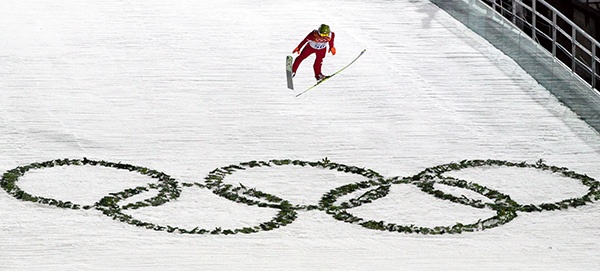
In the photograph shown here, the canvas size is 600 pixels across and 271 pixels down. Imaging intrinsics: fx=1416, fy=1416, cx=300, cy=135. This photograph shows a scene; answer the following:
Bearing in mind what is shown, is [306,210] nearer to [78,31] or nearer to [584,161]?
[584,161]

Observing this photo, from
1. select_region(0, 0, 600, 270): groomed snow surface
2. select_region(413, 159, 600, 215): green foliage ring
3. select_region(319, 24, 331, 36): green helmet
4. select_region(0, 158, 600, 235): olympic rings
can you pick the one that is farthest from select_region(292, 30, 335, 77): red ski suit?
select_region(413, 159, 600, 215): green foliage ring

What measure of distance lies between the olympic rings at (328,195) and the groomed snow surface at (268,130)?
3.0 inches

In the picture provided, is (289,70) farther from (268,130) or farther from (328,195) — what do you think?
(328,195)

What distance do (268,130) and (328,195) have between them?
4.97 feet

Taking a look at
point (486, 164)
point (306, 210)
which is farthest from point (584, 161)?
point (306, 210)

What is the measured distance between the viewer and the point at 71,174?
9.73 metres

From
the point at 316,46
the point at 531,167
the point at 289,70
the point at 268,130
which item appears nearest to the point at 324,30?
the point at 316,46

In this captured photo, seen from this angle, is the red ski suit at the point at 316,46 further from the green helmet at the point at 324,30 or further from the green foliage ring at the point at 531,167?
the green foliage ring at the point at 531,167

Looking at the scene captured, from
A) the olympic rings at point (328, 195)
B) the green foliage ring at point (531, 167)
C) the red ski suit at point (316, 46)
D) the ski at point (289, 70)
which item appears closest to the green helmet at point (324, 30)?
the red ski suit at point (316, 46)

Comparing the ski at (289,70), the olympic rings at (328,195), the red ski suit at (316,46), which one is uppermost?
the red ski suit at (316,46)

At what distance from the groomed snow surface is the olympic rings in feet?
0.25

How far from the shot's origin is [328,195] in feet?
31.0

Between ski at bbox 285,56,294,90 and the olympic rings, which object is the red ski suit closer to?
ski at bbox 285,56,294,90

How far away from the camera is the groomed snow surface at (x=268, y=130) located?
849 cm
